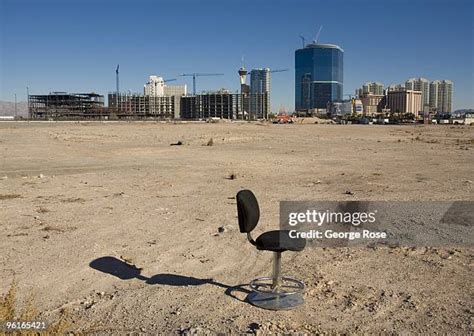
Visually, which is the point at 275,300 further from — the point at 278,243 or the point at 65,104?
the point at 65,104

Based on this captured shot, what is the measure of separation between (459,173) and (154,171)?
10438mm

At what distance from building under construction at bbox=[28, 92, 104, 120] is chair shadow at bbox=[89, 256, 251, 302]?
15049 centimetres

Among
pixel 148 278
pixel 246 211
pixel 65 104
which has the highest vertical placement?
pixel 65 104

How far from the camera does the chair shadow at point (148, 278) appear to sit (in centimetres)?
580

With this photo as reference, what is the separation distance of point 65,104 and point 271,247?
16237 cm

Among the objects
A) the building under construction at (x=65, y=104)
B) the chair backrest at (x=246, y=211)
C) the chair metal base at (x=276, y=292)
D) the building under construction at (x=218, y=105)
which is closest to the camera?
the chair backrest at (x=246, y=211)

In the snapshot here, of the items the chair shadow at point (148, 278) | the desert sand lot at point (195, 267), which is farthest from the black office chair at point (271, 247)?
the chair shadow at point (148, 278)

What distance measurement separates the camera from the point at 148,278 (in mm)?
6117

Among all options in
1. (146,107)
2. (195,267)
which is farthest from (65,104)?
(195,267)

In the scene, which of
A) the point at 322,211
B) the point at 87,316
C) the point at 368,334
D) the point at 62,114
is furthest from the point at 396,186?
the point at 62,114

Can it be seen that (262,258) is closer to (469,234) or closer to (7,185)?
(469,234)

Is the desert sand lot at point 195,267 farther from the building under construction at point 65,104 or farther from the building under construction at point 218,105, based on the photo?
the building under construction at point 218,105

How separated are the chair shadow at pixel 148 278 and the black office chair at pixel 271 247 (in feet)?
0.83

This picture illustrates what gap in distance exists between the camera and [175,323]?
4.84 m
